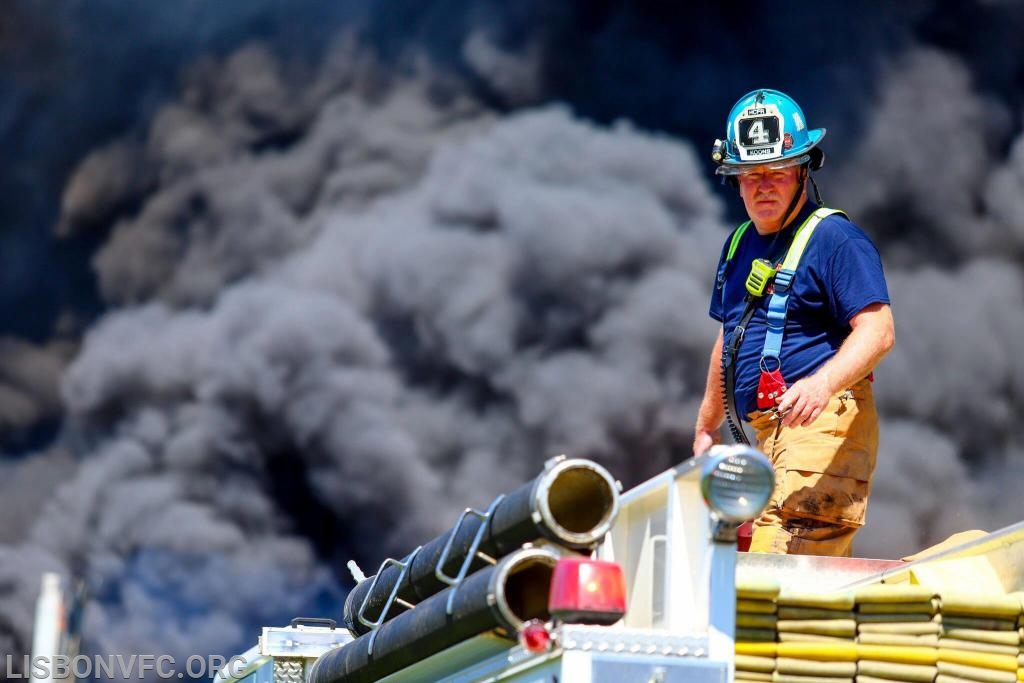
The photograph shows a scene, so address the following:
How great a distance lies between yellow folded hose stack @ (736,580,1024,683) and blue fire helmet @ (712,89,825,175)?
76.7 inches

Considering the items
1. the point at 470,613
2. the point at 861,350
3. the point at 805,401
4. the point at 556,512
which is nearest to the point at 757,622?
the point at 556,512

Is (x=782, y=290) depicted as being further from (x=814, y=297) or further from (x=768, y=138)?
(x=768, y=138)

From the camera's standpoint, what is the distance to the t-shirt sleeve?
5.57 m

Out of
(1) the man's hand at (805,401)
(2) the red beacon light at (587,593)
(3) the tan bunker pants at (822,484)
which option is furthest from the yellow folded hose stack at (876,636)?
(3) the tan bunker pants at (822,484)

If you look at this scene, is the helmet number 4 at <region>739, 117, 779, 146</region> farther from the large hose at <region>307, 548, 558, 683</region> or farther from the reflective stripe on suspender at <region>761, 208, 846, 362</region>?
the large hose at <region>307, 548, 558, 683</region>

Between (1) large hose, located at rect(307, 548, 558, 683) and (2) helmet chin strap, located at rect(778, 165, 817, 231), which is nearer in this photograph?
(1) large hose, located at rect(307, 548, 558, 683)

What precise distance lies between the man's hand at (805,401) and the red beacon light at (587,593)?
52.7 inches

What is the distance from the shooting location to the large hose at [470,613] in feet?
14.5

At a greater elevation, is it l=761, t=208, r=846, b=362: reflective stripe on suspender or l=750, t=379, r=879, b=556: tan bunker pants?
l=761, t=208, r=846, b=362: reflective stripe on suspender

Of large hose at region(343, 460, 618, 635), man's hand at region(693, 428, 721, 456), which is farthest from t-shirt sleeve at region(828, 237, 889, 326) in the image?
large hose at region(343, 460, 618, 635)

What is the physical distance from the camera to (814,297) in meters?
5.76

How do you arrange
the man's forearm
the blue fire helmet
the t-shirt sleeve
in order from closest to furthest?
the man's forearm, the t-shirt sleeve, the blue fire helmet

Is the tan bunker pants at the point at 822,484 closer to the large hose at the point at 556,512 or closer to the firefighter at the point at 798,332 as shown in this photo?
the firefighter at the point at 798,332

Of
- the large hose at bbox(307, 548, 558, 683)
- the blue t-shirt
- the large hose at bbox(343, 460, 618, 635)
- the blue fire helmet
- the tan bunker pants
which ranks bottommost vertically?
the large hose at bbox(307, 548, 558, 683)
